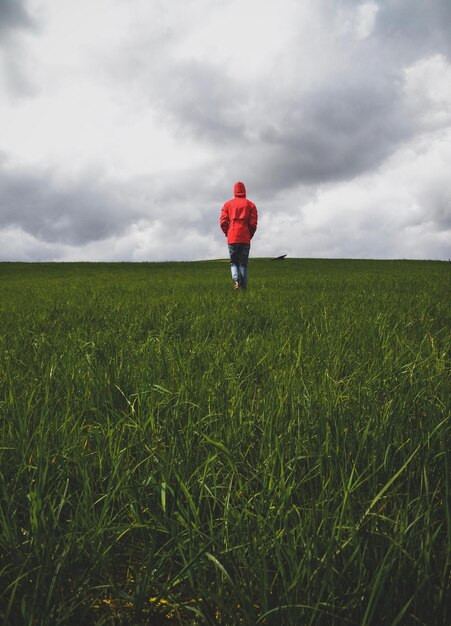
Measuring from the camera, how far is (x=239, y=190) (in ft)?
31.8

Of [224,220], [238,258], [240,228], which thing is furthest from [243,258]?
[224,220]

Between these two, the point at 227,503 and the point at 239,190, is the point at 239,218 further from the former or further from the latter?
the point at 227,503

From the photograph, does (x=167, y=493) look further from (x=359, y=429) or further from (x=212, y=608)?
(x=359, y=429)

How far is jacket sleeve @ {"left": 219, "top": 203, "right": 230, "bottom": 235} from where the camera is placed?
32.0 feet

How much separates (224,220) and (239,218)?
1.59 ft

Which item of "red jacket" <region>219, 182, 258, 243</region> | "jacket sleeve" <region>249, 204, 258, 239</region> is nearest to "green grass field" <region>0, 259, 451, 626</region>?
"red jacket" <region>219, 182, 258, 243</region>

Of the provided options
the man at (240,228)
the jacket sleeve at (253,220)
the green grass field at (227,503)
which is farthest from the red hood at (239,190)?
→ the green grass field at (227,503)

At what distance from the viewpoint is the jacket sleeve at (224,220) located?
9758mm

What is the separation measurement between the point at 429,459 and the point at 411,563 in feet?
1.79

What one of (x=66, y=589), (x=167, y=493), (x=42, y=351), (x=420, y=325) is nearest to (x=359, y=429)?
(x=167, y=493)

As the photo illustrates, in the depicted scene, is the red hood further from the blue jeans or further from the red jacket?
the blue jeans

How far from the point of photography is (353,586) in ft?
2.84

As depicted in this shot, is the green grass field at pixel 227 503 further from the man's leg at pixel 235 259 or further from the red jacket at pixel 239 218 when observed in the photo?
the red jacket at pixel 239 218

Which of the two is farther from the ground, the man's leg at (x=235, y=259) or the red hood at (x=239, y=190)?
the red hood at (x=239, y=190)
